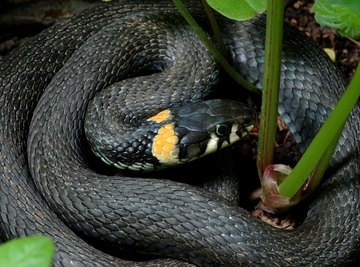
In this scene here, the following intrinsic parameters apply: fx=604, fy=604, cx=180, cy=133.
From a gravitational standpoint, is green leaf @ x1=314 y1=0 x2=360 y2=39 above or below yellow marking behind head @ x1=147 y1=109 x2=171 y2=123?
above

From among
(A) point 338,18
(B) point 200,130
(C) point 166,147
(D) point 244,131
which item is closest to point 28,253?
(A) point 338,18

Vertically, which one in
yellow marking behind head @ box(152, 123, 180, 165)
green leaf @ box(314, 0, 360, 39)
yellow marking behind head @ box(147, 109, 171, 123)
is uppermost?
green leaf @ box(314, 0, 360, 39)

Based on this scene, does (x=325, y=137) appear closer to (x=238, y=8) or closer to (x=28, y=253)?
(x=238, y=8)

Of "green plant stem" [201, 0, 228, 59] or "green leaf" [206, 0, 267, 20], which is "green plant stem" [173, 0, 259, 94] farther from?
"green leaf" [206, 0, 267, 20]

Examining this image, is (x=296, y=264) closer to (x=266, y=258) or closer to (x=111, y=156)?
(x=266, y=258)

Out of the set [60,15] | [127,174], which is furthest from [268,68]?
[60,15]

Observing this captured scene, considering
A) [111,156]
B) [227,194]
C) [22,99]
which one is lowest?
[227,194]

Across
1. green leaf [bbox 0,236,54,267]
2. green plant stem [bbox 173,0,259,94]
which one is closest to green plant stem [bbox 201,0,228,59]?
green plant stem [bbox 173,0,259,94]
